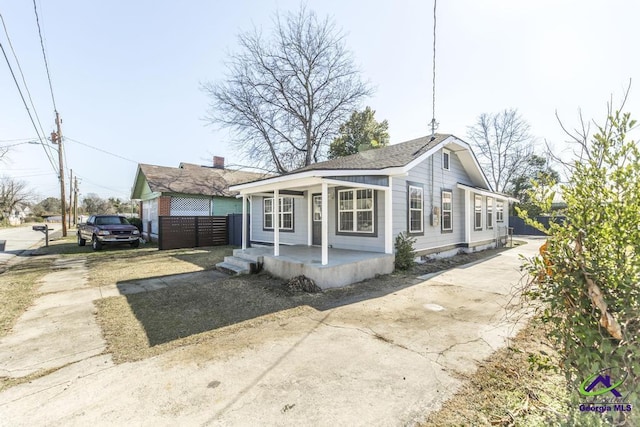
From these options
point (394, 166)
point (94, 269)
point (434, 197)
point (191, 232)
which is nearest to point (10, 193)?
point (191, 232)

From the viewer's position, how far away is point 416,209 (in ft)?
31.9

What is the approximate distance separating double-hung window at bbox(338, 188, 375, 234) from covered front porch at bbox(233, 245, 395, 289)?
1106 millimetres

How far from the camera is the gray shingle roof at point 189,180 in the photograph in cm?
1659

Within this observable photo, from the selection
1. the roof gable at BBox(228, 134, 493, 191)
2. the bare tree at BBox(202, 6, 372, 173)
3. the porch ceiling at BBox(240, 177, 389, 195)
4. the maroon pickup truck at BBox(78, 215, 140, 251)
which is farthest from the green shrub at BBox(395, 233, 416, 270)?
the maroon pickup truck at BBox(78, 215, 140, 251)

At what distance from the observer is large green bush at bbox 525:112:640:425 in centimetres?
171

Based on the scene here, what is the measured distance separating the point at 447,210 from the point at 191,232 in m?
12.2

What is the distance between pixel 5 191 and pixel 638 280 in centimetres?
A: 6754

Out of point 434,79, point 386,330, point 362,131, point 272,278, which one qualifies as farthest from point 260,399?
point 362,131

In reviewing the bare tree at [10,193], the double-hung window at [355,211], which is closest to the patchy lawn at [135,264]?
the double-hung window at [355,211]

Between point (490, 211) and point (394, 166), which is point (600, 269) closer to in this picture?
point (394, 166)

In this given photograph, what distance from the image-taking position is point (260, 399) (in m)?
2.58

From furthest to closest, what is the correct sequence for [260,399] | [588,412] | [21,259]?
[21,259] → [260,399] → [588,412]

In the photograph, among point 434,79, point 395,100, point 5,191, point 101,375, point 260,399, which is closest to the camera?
point 260,399

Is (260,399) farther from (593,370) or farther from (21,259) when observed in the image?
(21,259)
